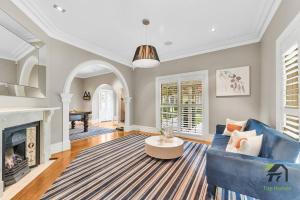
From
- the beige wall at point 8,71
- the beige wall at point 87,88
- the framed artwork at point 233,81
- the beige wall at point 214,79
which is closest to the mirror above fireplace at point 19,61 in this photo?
the beige wall at point 8,71

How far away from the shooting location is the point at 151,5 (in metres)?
2.50

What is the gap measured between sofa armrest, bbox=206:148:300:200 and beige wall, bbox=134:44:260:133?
2835 mm

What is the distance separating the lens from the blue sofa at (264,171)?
1234mm

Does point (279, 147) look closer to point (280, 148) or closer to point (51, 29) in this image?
point (280, 148)

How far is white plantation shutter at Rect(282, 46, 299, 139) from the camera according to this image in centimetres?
177

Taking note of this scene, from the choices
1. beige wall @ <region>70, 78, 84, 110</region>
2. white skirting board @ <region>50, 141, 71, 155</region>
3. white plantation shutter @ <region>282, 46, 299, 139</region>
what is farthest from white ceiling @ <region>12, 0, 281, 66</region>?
beige wall @ <region>70, 78, 84, 110</region>

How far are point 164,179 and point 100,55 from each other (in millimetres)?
4057

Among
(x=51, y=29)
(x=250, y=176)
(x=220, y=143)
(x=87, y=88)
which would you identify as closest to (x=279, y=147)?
(x=250, y=176)

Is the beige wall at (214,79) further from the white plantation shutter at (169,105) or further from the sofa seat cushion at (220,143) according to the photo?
the sofa seat cushion at (220,143)

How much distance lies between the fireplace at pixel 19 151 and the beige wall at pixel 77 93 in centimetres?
582

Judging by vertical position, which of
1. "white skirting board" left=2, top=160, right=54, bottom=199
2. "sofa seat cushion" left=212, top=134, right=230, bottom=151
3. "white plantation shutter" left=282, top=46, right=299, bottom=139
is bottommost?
"white skirting board" left=2, top=160, right=54, bottom=199

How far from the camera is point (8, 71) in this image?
2146 millimetres

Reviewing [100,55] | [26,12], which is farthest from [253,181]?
[100,55]

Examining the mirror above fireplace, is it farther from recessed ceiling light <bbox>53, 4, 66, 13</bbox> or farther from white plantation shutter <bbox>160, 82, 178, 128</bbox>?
white plantation shutter <bbox>160, 82, 178, 128</bbox>
